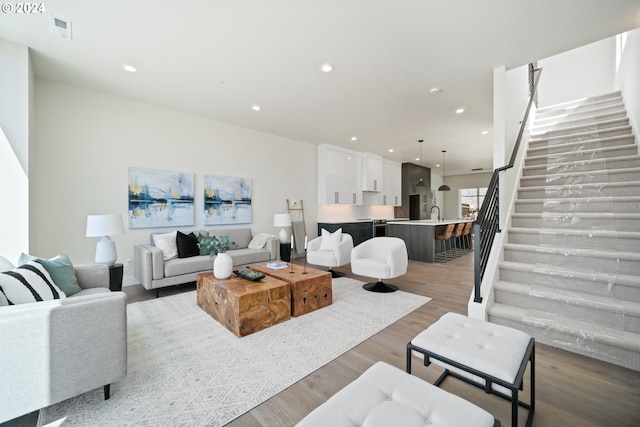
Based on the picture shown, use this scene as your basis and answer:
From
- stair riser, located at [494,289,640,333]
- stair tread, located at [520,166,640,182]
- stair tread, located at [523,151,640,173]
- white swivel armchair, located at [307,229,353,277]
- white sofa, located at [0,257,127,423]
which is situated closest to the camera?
white sofa, located at [0,257,127,423]

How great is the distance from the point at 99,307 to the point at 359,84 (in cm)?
370

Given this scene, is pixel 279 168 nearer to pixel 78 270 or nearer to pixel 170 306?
pixel 170 306

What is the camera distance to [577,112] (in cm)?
479

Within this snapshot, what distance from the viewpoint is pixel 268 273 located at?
10.8 feet

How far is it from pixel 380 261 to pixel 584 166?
3.07m

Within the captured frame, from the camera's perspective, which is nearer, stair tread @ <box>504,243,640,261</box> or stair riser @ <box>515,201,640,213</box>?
stair tread @ <box>504,243,640,261</box>

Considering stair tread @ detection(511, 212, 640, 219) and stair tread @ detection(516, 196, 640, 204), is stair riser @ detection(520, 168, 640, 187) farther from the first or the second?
stair tread @ detection(511, 212, 640, 219)

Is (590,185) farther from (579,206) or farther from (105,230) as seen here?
(105,230)

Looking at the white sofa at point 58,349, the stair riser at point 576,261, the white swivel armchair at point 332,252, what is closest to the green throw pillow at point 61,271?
the white sofa at point 58,349

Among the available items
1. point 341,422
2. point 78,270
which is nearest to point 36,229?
point 78,270

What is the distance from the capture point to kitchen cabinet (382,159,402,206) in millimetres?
8719

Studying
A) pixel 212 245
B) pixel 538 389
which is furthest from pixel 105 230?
pixel 538 389

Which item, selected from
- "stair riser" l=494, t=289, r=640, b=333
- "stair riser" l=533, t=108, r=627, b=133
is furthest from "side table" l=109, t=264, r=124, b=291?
"stair riser" l=533, t=108, r=627, b=133

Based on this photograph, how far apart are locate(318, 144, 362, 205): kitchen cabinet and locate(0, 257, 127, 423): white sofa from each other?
5585mm
